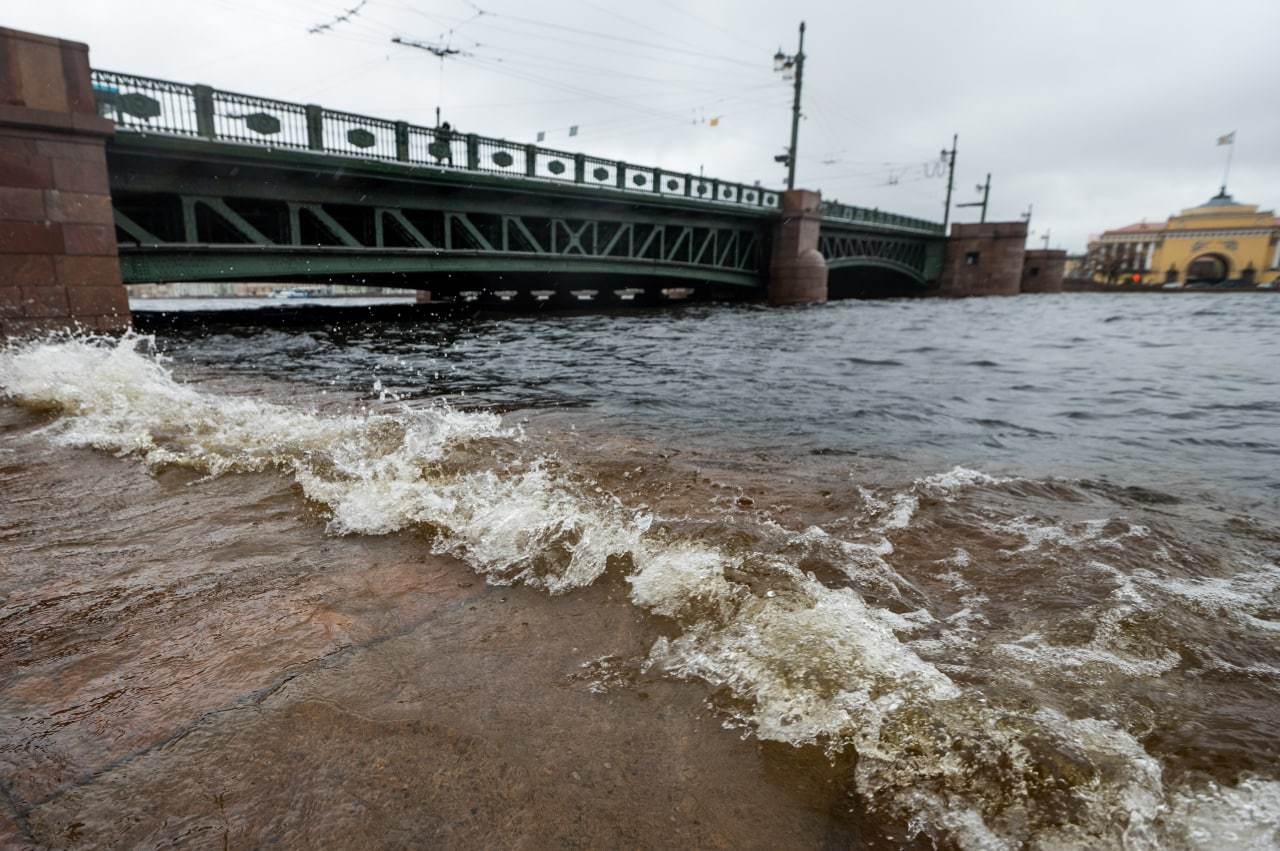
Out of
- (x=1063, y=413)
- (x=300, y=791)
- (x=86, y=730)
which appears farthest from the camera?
(x=1063, y=413)

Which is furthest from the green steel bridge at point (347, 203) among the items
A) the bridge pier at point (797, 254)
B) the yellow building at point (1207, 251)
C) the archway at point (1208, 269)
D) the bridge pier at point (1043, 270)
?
the archway at point (1208, 269)

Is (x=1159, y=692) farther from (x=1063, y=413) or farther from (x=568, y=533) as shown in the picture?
(x=1063, y=413)

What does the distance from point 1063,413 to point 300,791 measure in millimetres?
7380

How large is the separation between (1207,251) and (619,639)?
115 metres

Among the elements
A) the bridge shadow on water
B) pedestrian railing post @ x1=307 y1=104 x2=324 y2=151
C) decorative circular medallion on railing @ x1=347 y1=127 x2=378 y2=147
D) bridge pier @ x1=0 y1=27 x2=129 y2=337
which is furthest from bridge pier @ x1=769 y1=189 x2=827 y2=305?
bridge pier @ x1=0 y1=27 x2=129 y2=337

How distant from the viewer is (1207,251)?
8475 cm

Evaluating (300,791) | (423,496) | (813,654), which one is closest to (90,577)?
(423,496)

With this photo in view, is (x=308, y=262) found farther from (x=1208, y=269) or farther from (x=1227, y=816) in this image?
(x=1208, y=269)

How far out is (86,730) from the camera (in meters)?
1.46

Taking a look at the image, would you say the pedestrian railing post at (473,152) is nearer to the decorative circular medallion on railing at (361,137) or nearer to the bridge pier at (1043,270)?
the decorative circular medallion on railing at (361,137)

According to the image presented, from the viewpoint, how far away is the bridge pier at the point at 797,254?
2930 centimetres

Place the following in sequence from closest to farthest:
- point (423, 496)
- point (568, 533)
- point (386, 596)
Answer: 1. point (386, 596)
2. point (568, 533)
3. point (423, 496)

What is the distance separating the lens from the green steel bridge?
12609 mm

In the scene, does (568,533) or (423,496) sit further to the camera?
(423,496)
